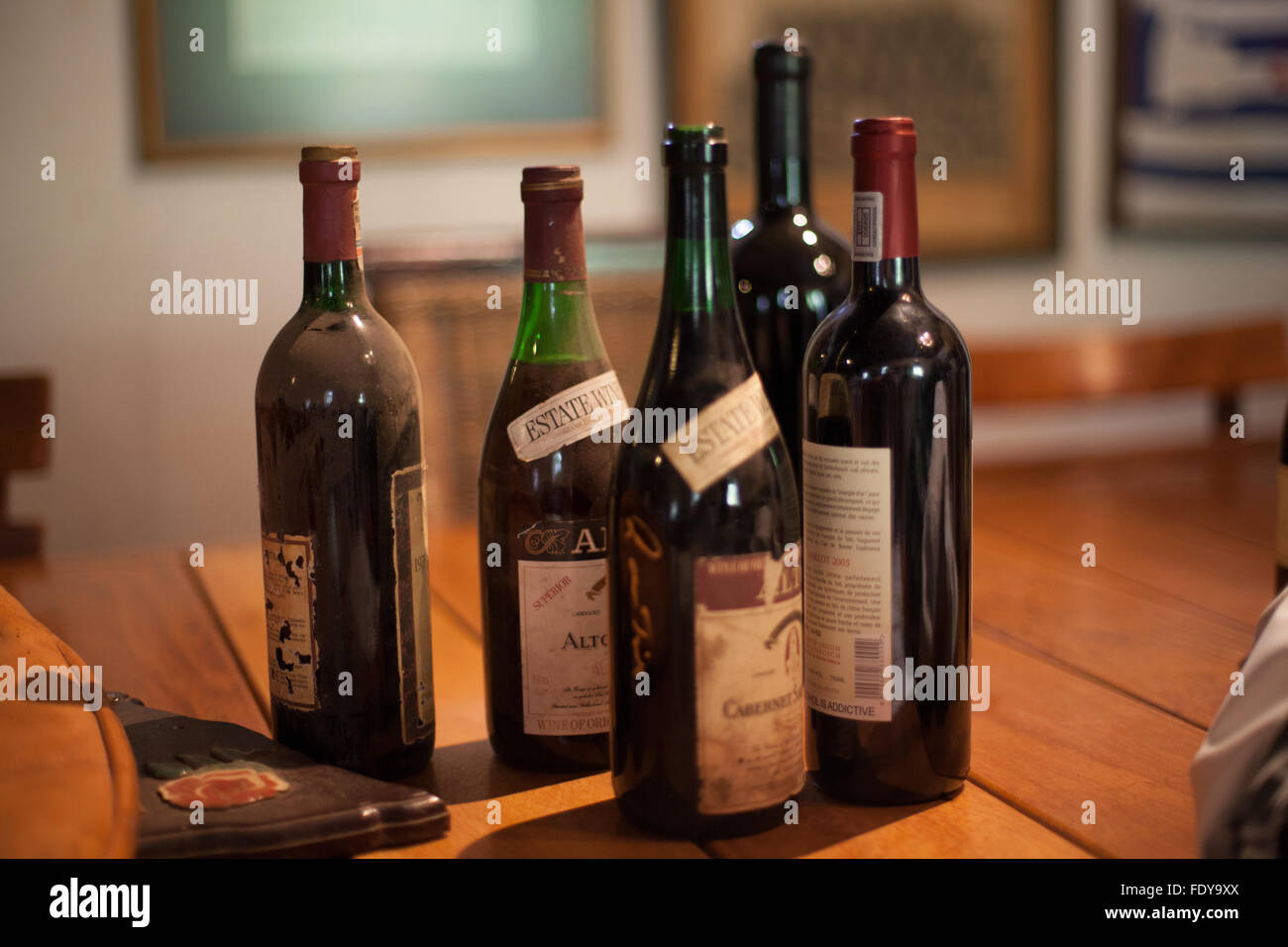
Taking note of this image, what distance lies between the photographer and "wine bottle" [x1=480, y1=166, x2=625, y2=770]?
686 millimetres

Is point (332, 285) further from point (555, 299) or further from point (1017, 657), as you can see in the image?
point (1017, 657)

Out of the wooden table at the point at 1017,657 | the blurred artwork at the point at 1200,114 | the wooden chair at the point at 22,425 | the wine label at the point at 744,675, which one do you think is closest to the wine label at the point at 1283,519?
the wooden table at the point at 1017,657

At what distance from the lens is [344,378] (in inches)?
25.6

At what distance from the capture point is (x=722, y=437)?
60 centimetres

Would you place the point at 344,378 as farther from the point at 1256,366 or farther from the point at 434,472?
the point at 1256,366

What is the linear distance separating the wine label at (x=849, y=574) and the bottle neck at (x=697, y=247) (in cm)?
9

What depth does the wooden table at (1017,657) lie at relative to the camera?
24.3 inches

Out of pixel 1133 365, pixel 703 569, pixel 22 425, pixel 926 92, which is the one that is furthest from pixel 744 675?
pixel 926 92

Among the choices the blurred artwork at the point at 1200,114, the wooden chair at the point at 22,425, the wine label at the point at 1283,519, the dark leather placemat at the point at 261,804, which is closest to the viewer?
the dark leather placemat at the point at 261,804

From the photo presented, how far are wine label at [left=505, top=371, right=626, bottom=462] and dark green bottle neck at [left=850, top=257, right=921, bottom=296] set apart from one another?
16 centimetres

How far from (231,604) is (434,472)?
2.10 feet

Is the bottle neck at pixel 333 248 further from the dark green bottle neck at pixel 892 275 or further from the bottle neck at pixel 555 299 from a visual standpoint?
the dark green bottle neck at pixel 892 275

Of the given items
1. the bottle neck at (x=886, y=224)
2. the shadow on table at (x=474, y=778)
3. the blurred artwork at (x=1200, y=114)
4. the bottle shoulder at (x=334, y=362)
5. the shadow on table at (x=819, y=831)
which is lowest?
the shadow on table at (x=819, y=831)
